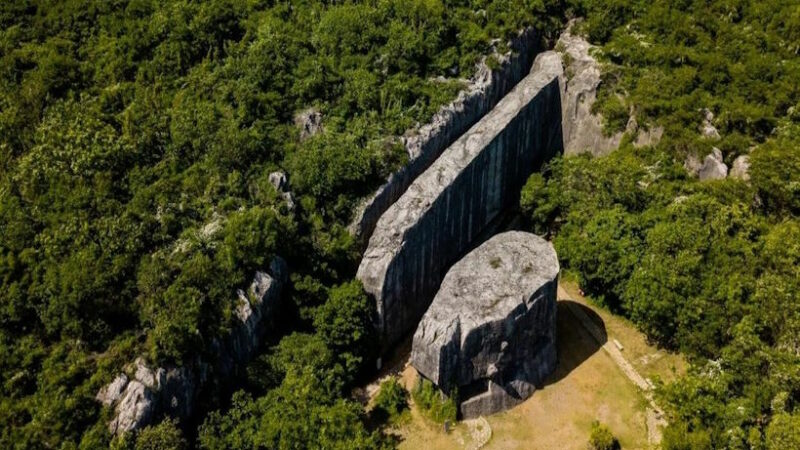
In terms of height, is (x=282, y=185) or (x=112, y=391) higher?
(x=282, y=185)

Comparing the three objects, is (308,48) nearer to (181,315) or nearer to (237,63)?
(237,63)

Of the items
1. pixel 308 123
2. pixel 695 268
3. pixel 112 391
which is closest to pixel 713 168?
pixel 695 268

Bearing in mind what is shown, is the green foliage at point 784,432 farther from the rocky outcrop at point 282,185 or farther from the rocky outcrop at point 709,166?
the rocky outcrop at point 282,185

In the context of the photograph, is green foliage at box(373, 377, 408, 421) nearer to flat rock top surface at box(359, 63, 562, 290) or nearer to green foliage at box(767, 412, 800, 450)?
flat rock top surface at box(359, 63, 562, 290)

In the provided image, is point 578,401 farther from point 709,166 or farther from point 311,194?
point 311,194

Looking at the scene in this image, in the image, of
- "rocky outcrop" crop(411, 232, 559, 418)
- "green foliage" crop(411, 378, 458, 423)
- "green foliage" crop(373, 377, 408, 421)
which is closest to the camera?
"rocky outcrop" crop(411, 232, 559, 418)

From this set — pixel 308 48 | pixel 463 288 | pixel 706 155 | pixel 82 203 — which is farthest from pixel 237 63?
pixel 706 155

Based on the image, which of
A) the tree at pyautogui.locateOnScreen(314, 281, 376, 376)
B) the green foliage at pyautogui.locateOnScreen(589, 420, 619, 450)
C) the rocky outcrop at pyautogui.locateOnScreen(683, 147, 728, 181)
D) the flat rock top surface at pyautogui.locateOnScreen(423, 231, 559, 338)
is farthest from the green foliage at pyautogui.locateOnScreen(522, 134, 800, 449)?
the tree at pyautogui.locateOnScreen(314, 281, 376, 376)

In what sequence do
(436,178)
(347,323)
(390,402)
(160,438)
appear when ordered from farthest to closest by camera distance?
(436,178) → (390,402) → (347,323) → (160,438)
